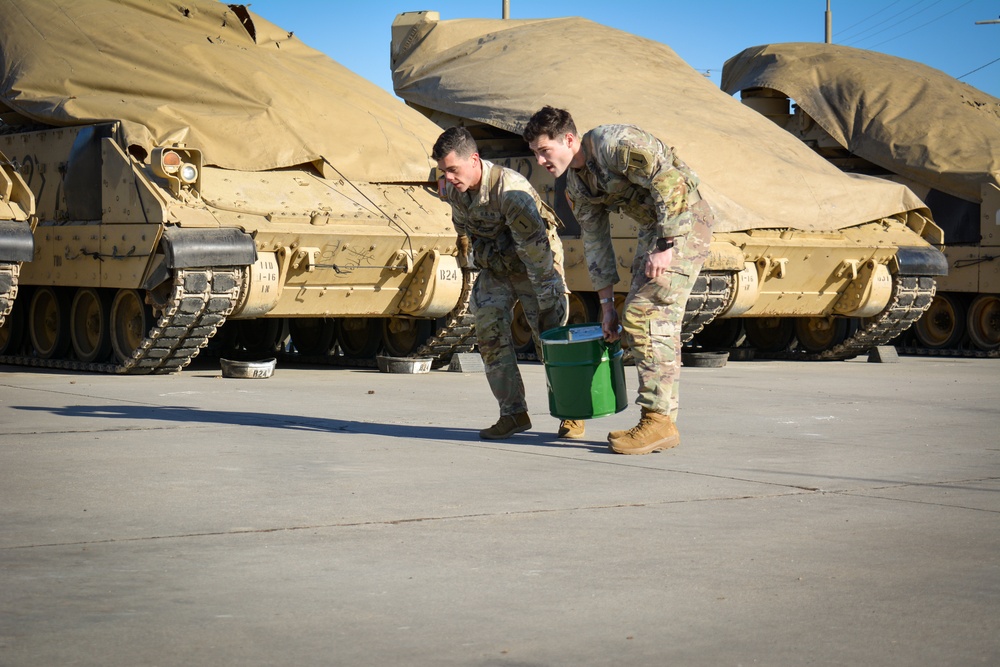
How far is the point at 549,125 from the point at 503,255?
896mm

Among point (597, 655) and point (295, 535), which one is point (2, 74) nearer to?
point (295, 535)

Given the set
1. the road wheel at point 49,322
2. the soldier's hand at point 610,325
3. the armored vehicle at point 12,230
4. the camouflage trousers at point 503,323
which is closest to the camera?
the soldier's hand at point 610,325

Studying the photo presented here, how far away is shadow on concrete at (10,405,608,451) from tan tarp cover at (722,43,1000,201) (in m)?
10.2

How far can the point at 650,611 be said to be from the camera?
3662 mm

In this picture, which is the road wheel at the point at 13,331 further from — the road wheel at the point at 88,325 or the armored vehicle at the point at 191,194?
the road wheel at the point at 88,325

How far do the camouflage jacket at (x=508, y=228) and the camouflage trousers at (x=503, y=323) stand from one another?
0.08 meters

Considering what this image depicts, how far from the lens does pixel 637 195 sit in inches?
269

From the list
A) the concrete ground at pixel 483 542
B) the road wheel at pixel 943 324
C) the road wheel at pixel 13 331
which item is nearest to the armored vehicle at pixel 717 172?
the road wheel at pixel 943 324

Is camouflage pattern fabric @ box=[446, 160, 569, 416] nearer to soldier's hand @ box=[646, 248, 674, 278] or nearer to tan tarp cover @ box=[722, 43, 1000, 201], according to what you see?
soldier's hand @ box=[646, 248, 674, 278]

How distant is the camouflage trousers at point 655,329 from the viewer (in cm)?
670

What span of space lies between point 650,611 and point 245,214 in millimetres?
7855

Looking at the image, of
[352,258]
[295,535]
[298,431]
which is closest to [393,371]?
[352,258]

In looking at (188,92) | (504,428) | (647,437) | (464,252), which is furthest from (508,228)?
(188,92)

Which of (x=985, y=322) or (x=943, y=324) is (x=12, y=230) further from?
(x=943, y=324)
